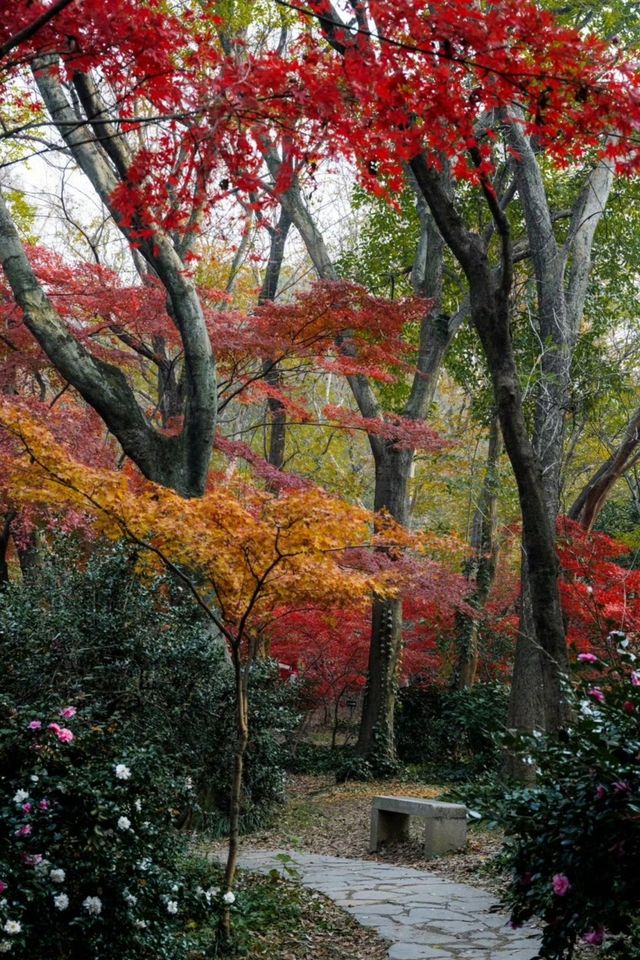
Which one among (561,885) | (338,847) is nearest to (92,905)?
(561,885)

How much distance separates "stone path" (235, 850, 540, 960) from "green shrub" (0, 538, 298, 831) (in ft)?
3.92

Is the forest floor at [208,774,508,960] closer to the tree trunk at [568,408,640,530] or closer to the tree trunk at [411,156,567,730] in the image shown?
the tree trunk at [411,156,567,730]

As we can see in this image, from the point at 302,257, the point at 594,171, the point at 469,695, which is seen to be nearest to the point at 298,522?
the point at 594,171

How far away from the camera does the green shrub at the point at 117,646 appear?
6.23 m

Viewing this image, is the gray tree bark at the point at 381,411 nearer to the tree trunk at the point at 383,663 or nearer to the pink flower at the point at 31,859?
the tree trunk at the point at 383,663

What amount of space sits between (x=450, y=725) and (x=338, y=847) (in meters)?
5.52

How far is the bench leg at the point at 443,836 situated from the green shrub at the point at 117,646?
1.98 meters

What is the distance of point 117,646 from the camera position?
635 centimetres

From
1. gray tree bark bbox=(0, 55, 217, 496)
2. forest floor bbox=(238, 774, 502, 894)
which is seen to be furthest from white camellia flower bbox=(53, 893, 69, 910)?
gray tree bark bbox=(0, 55, 217, 496)

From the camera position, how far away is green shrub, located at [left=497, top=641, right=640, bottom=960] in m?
2.87

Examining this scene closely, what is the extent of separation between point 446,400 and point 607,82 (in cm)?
2314

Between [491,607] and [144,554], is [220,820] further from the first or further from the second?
[491,607]

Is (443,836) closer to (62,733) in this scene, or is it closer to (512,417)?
(512,417)

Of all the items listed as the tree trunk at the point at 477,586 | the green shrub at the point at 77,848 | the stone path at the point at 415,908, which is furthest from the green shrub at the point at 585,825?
the tree trunk at the point at 477,586
